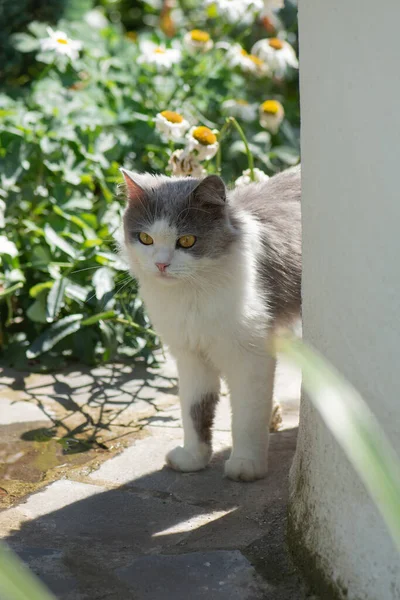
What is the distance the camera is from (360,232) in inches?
75.4

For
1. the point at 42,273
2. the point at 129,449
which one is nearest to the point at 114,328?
the point at 42,273

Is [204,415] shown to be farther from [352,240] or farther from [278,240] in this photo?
[352,240]

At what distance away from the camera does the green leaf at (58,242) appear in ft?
13.6

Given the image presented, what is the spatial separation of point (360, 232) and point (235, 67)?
388 centimetres

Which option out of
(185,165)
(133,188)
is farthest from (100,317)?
(133,188)

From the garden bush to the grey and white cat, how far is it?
0.35 m

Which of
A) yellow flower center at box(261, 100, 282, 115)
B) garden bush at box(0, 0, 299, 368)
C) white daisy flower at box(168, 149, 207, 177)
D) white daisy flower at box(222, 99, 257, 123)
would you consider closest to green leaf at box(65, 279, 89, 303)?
garden bush at box(0, 0, 299, 368)

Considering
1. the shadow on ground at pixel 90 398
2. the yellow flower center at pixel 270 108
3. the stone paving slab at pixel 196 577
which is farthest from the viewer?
the yellow flower center at pixel 270 108

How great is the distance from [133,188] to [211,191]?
304 mm

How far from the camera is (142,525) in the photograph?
269 cm

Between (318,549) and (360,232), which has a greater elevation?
(360,232)

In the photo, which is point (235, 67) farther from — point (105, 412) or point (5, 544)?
point (5, 544)

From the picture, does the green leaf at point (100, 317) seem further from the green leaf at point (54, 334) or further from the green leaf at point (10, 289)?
the green leaf at point (10, 289)

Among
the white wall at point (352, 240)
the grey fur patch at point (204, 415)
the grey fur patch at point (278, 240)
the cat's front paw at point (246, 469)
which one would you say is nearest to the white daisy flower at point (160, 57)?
the grey fur patch at point (278, 240)
